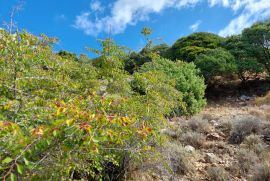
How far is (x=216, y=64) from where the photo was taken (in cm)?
1692

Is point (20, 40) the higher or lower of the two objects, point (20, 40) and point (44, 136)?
the higher

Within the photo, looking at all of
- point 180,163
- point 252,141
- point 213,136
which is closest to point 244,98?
point 213,136

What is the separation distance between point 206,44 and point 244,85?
5.61 metres

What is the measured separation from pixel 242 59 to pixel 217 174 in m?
13.1

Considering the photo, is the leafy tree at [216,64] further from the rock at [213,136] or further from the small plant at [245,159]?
the small plant at [245,159]

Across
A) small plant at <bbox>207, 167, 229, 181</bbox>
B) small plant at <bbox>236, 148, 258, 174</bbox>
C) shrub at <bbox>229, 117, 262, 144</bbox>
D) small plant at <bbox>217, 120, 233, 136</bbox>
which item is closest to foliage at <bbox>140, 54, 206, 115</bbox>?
small plant at <bbox>217, 120, 233, 136</bbox>

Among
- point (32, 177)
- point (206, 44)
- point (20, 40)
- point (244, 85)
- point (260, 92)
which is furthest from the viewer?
point (206, 44)

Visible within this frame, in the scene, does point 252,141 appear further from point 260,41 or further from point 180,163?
point 260,41

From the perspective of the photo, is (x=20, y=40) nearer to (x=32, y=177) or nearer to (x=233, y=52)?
(x=32, y=177)

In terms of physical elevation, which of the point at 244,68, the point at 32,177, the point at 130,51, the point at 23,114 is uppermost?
the point at 244,68

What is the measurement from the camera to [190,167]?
641cm

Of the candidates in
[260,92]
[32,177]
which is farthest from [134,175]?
[260,92]

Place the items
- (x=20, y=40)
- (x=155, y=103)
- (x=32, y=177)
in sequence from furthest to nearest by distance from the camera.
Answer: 1. (x=155, y=103)
2. (x=20, y=40)
3. (x=32, y=177)

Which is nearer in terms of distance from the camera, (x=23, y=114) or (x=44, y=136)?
(x=44, y=136)
